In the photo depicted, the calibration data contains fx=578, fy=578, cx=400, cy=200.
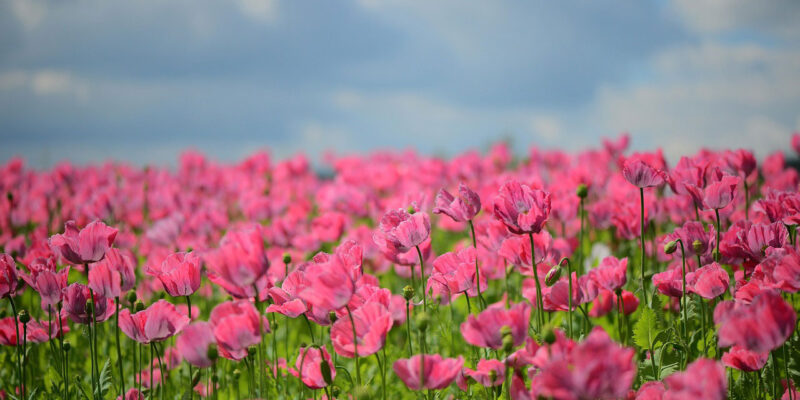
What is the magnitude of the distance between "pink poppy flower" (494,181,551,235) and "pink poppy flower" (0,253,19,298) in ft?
5.63

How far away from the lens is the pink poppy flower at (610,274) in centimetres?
213

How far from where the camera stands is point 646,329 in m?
2.04

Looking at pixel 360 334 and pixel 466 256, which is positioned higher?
pixel 466 256

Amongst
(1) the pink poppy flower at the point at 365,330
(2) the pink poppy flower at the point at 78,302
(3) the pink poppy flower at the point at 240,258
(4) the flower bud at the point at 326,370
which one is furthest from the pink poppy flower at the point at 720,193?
(2) the pink poppy flower at the point at 78,302

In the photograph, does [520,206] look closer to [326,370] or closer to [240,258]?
[326,370]

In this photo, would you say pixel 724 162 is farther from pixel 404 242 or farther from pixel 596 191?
pixel 596 191

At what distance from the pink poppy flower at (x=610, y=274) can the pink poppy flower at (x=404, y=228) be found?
0.71 m

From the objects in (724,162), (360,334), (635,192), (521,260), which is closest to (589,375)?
(360,334)

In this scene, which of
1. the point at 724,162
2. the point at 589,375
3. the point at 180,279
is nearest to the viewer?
the point at 589,375

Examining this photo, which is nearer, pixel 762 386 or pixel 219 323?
pixel 219 323

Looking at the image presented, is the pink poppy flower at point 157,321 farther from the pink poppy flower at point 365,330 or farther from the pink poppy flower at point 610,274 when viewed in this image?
the pink poppy flower at point 610,274

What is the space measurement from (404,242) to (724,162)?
200cm

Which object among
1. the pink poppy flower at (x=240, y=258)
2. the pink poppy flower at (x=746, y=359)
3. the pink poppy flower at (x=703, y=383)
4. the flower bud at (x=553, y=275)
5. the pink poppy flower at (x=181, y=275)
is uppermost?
the pink poppy flower at (x=240, y=258)

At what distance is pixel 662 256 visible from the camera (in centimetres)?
359
